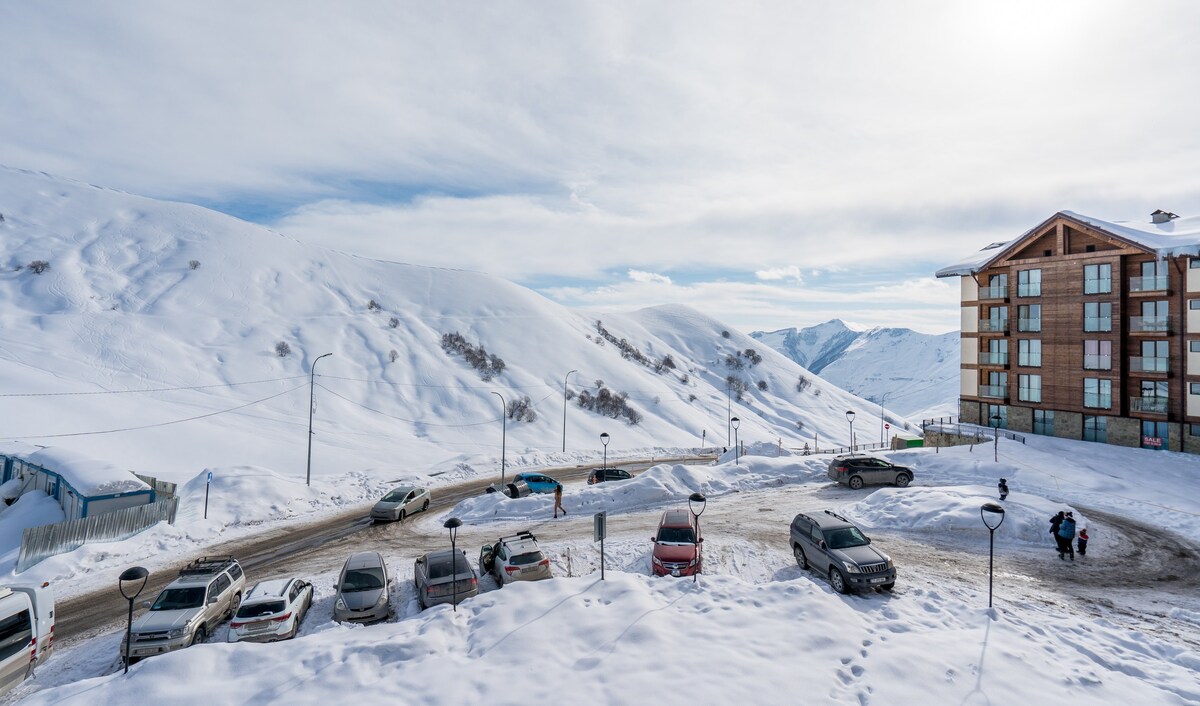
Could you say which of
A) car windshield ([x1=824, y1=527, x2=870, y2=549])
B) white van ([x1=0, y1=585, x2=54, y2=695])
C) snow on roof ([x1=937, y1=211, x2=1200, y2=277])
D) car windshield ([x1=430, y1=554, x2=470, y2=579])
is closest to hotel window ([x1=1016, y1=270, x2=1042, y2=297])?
snow on roof ([x1=937, y1=211, x2=1200, y2=277])

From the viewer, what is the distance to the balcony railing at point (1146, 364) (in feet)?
112

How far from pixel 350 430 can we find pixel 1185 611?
5333cm

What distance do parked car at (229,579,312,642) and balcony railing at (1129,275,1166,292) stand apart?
4802cm

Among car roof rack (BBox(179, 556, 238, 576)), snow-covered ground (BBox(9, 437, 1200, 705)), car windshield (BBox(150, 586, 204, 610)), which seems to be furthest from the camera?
car roof rack (BBox(179, 556, 238, 576))

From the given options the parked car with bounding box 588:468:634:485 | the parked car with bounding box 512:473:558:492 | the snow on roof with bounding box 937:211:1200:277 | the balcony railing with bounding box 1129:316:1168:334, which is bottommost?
the parked car with bounding box 512:473:558:492

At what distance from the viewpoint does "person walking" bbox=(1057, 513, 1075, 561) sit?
18.9m

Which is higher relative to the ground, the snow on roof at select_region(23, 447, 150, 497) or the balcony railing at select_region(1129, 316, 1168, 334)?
the balcony railing at select_region(1129, 316, 1168, 334)

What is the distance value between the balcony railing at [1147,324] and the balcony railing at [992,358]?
7485 mm

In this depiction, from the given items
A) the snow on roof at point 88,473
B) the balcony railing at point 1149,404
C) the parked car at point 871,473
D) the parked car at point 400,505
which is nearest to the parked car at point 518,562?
the parked car at point 400,505

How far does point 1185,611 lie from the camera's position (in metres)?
14.9

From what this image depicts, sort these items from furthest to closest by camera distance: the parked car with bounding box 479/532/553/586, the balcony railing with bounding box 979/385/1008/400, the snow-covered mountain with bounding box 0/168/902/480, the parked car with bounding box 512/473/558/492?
the snow-covered mountain with bounding box 0/168/902/480 → the balcony railing with bounding box 979/385/1008/400 → the parked car with bounding box 512/473/558/492 → the parked car with bounding box 479/532/553/586

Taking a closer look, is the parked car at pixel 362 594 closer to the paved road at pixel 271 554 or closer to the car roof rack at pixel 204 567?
the car roof rack at pixel 204 567

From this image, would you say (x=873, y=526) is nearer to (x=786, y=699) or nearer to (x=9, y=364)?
(x=786, y=699)

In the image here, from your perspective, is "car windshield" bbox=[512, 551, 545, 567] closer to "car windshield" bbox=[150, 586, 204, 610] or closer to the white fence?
"car windshield" bbox=[150, 586, 204, 610]
